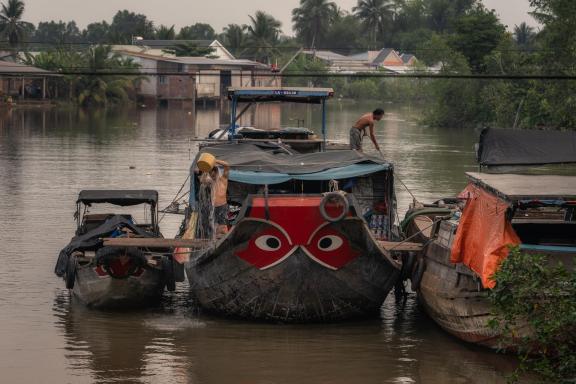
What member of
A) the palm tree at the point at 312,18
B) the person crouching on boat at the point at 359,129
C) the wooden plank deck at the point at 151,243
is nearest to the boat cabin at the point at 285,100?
the person crouching on boat at the point at 359,129

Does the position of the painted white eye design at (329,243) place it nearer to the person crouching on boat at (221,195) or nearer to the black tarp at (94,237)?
the person crouching on boat at (221,195)

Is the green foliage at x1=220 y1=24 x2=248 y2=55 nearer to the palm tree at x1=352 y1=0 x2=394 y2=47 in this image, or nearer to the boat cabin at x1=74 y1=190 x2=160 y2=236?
the palm tree at x1=352 y1=0 x2=394 y2=47

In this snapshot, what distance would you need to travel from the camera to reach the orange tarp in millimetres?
11633

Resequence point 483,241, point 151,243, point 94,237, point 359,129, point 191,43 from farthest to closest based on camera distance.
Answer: point 191,43, point 359,129, point 94,237, point 151,243, point 483,241

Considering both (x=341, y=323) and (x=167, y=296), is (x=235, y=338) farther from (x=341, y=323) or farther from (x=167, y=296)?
(x=167, y=296)

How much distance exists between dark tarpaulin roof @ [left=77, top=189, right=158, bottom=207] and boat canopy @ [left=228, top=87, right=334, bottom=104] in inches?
148

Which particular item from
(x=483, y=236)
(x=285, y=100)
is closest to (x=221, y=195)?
(x=483, y=236)

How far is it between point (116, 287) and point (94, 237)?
1069 millimetres

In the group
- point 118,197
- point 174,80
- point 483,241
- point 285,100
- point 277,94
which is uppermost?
point 277,94

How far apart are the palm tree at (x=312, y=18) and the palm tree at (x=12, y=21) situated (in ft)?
123

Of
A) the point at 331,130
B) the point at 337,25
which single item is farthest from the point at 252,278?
the point at 337,25

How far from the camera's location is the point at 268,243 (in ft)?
42.7

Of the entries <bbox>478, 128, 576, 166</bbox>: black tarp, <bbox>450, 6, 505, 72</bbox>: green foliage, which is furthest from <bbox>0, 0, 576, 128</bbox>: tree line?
<bbox>478, 128, 576, 166</bbox>: black tarp

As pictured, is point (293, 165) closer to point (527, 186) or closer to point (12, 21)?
point (527, 186)
